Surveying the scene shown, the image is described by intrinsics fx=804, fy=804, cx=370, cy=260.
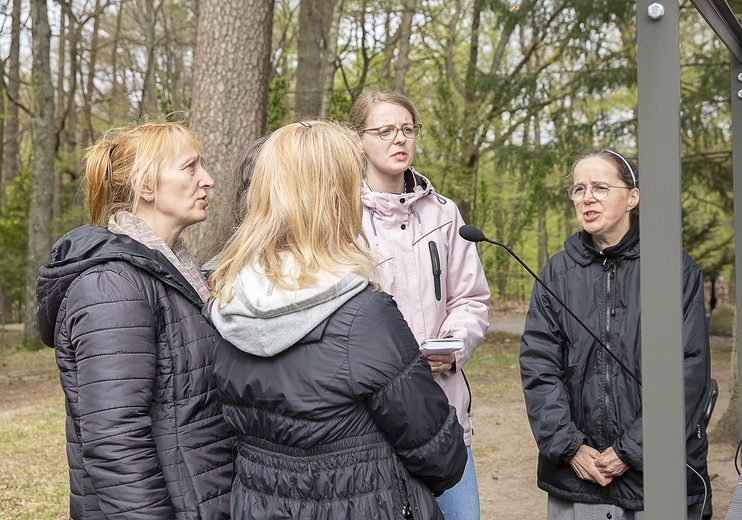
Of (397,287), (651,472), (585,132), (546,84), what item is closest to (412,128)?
(397,287)

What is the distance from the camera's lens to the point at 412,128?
119 inches

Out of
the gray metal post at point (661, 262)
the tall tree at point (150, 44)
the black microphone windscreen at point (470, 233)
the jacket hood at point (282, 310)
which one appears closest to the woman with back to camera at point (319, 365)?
the jacket hood at point (282, 310)

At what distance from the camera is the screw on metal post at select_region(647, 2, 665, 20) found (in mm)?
1701

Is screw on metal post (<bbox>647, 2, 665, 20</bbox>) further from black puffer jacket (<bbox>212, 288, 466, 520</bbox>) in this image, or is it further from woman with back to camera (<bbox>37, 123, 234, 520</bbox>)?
woman with back to camera (<bbox>37, 123, 234, 520</bbox>)

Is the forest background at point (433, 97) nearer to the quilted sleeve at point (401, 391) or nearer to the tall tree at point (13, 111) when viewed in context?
the tall tree at point (13, 111)

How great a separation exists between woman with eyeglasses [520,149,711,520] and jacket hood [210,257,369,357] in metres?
1.21

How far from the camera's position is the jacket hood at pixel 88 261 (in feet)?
7.29

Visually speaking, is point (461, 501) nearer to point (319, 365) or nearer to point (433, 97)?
point (319, 365)

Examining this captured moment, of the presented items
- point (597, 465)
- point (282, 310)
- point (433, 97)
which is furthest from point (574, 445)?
point (433, 97)

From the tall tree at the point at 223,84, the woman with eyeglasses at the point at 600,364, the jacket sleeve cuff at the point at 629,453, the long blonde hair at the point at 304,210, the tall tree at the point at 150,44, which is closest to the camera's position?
the long blonde hair at the point at 304,210

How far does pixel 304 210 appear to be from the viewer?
Answer: 2025mm

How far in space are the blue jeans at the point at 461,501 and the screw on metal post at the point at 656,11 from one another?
5.35 feet

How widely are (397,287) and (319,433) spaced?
3.20ft

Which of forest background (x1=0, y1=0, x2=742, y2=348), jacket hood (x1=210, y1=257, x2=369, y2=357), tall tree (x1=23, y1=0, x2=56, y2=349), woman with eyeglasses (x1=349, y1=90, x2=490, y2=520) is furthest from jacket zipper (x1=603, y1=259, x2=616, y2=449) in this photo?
tall tree (x1=23, y1=0, x2=56, y2=349)
